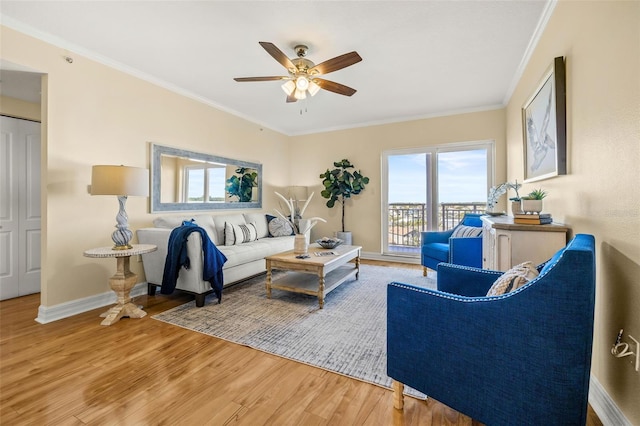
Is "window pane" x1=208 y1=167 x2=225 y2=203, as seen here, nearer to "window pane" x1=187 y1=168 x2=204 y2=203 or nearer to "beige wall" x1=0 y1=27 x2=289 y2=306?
"window pane" x1=187 y1=168 x2=204 y2=203

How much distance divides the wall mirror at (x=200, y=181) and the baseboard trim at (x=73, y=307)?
1094mm

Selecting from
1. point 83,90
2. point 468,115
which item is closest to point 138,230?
point 83,90

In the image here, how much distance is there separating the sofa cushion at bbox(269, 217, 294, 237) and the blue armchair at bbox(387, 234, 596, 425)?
141 inches

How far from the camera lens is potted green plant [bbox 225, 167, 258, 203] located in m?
4.73

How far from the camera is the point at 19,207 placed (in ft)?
11.1

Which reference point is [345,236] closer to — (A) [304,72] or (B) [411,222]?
(B) [411,222]

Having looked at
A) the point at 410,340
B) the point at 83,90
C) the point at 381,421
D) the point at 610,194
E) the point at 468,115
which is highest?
the point at 468,115

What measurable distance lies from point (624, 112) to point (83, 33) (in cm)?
400

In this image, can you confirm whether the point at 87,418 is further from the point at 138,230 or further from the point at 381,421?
the point at 138,230

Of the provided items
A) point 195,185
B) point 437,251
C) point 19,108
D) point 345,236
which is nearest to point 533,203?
point 437,251

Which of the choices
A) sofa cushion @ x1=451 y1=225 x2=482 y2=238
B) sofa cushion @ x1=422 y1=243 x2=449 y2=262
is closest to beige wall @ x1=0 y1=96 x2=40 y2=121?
sofa cushion @ x1=422 y1=243 x2=449 y2=262

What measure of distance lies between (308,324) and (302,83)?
7.50 ft

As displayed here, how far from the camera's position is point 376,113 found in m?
4.84

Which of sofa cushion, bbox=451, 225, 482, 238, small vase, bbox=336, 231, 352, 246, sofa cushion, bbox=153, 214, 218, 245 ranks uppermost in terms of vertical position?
sofa cushion, bbox=153, 214, 218, 245
